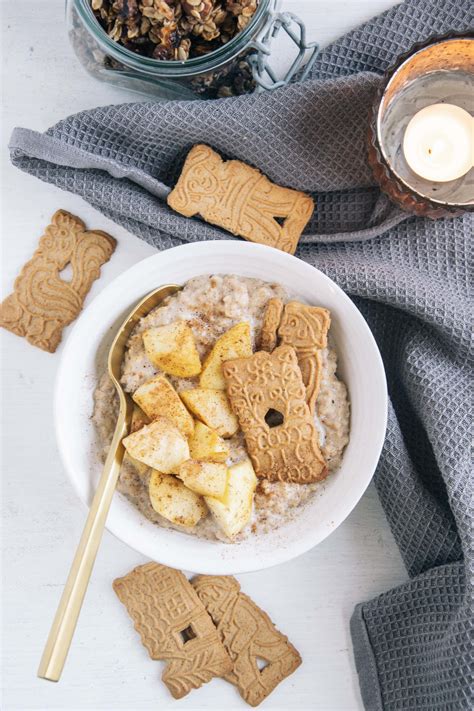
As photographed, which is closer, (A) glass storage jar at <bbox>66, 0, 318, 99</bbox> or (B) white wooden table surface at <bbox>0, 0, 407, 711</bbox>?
(A) glass storage jar at <bbox>66, 0, 318, 99</bbox>

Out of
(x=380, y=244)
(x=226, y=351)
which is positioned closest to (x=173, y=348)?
(x=226, y=351)

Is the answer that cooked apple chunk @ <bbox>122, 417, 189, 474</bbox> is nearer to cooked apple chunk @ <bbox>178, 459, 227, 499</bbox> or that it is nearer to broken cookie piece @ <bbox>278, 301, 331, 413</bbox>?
cooked apple chunk @ <bbox>178, 459, 227, 499</bbox>

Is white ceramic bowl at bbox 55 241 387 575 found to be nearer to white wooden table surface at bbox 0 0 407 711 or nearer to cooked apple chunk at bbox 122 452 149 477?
cooked apple chunk at bbox 122 452 149 477

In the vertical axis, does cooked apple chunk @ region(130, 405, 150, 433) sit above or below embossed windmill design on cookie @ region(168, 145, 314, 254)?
below

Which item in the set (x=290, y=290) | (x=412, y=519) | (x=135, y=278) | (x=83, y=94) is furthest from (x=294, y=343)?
(x=83, y=94)

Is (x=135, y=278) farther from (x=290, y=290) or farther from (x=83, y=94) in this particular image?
(x=83, y=94)

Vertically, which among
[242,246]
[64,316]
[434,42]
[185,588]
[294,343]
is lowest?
[185,588]

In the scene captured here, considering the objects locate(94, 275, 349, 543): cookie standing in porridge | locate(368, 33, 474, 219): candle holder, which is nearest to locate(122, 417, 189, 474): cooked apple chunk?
locate(94, 275, 349, 543): cookie standing in porridge

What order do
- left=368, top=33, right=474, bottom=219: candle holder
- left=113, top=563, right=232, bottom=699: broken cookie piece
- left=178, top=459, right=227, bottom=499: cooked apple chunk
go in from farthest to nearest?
left=113, top=563, right=232, bottom=699: broken cookie piece < left=368, top=33, right=474, bottom=219: candle holder < left=178, top=459, right=227, bottom=499: cooked apple chunk

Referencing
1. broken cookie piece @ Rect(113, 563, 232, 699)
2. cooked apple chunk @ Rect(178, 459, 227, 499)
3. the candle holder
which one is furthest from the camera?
broken cookie piece @ Rect(113, 563, 232, 699)

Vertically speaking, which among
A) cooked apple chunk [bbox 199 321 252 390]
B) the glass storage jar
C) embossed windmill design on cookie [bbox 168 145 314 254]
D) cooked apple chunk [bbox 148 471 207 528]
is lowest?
cooked apple chunk [bbox 148 471 207 528]
